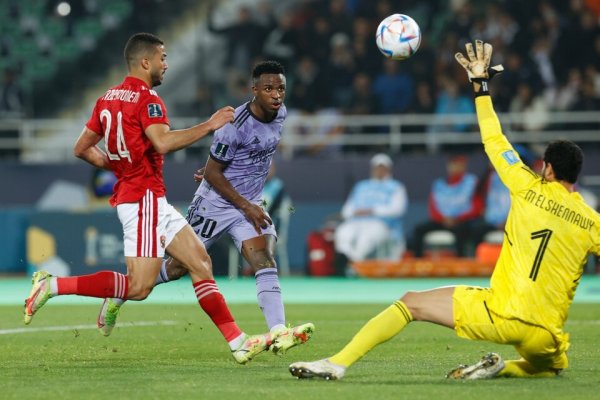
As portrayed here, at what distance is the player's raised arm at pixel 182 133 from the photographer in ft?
26.6

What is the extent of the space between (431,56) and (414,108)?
100 centimetres

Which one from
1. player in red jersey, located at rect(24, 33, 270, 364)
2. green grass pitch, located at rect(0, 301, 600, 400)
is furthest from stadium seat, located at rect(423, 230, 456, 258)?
player in red jersey, located at rect(24, 33, 270, 364)

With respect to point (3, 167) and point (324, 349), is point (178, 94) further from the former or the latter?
point (324, 349)

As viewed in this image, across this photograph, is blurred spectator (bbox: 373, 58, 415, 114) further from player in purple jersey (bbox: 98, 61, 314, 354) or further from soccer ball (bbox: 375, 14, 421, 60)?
player in purple jersey (bbox: 98, 61, 314, 354)

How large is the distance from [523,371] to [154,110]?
9.98ft

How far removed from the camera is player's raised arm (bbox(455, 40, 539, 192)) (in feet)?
23.8

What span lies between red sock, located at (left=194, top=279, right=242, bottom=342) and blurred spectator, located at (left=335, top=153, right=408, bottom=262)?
11142mm

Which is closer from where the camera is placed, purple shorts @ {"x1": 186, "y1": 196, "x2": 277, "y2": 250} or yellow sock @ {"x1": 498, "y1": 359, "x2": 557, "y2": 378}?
yellow sock @ {"x1": 498, "y1": 359, "x2": 557, "y2": 378}

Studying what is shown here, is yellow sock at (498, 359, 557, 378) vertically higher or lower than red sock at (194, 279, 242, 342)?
lower

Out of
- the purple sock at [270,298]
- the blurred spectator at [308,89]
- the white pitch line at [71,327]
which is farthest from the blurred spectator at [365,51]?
the purple sock at [270,298]

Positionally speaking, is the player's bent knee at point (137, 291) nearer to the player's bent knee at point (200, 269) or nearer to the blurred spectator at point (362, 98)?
the player's bent knee at point (200, 269)

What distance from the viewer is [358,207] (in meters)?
19.6

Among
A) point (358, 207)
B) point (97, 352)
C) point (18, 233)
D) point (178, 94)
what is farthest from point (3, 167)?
point (97, 352)

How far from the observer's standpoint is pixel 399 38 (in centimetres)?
997
